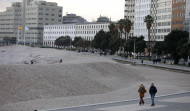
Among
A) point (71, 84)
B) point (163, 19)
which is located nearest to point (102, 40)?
point (163, 19)

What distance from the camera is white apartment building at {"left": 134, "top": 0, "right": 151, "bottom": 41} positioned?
16388 cm

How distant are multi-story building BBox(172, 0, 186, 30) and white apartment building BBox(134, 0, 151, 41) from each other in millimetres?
23469

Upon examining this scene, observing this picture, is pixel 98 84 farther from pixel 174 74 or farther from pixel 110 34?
pixel 110 34

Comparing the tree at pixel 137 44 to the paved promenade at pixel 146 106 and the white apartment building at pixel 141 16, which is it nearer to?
the white apartment building at pixel 141 16

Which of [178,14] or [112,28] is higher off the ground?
[178,14]

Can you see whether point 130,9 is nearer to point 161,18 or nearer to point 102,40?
point 161,18

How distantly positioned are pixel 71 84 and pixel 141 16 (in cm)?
12091

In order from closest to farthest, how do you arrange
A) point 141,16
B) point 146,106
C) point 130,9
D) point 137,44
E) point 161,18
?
point 146,106, point 137,44, point 161,18, point 141,16, point 130,9

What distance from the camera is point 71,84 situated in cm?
5378

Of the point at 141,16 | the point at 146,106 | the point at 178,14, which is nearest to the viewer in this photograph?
the point at 146,106

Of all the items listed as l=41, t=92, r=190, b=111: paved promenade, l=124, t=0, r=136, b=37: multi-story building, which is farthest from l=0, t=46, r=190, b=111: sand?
l=124, t=0, r=136, b=37: multi-story building

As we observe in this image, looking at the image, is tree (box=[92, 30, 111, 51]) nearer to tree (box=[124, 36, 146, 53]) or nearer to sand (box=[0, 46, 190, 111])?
tree (box=[124, 36, 146, 53])

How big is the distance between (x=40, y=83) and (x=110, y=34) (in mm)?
106506

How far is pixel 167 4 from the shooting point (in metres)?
146
